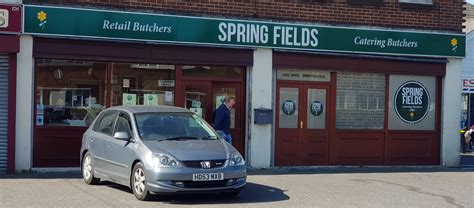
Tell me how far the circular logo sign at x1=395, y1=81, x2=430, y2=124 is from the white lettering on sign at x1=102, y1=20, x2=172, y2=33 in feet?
21.1

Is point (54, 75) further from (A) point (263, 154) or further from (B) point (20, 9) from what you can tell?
(A) point (263, 154)

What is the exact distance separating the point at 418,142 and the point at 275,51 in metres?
→ 4.74

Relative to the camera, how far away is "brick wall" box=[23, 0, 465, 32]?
14586mm

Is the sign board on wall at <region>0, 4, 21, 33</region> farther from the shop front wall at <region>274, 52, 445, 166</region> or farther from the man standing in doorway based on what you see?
the shop front wall at <region>274, 52, 445, 166</region>

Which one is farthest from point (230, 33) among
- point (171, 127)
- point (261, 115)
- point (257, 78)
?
point (171, 127)

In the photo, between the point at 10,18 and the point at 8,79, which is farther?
the point at 8,79

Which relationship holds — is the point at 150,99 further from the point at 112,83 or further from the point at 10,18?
the point at 10,18

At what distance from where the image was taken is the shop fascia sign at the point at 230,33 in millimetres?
13680

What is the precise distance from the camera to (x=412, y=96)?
16984 mm

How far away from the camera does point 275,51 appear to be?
15.5 meters

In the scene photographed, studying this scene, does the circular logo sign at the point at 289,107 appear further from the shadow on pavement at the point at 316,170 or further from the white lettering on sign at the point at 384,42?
the white lettering on sign at the point at 384,42

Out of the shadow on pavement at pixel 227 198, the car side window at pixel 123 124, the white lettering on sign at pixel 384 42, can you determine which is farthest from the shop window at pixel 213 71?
the shadow on pavement at pixel 227 198


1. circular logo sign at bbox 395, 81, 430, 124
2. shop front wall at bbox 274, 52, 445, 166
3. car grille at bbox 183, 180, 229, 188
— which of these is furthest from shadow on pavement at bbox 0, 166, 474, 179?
car grille at bbox 183, 180, 229, 188

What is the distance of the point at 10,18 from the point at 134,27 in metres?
2.59
